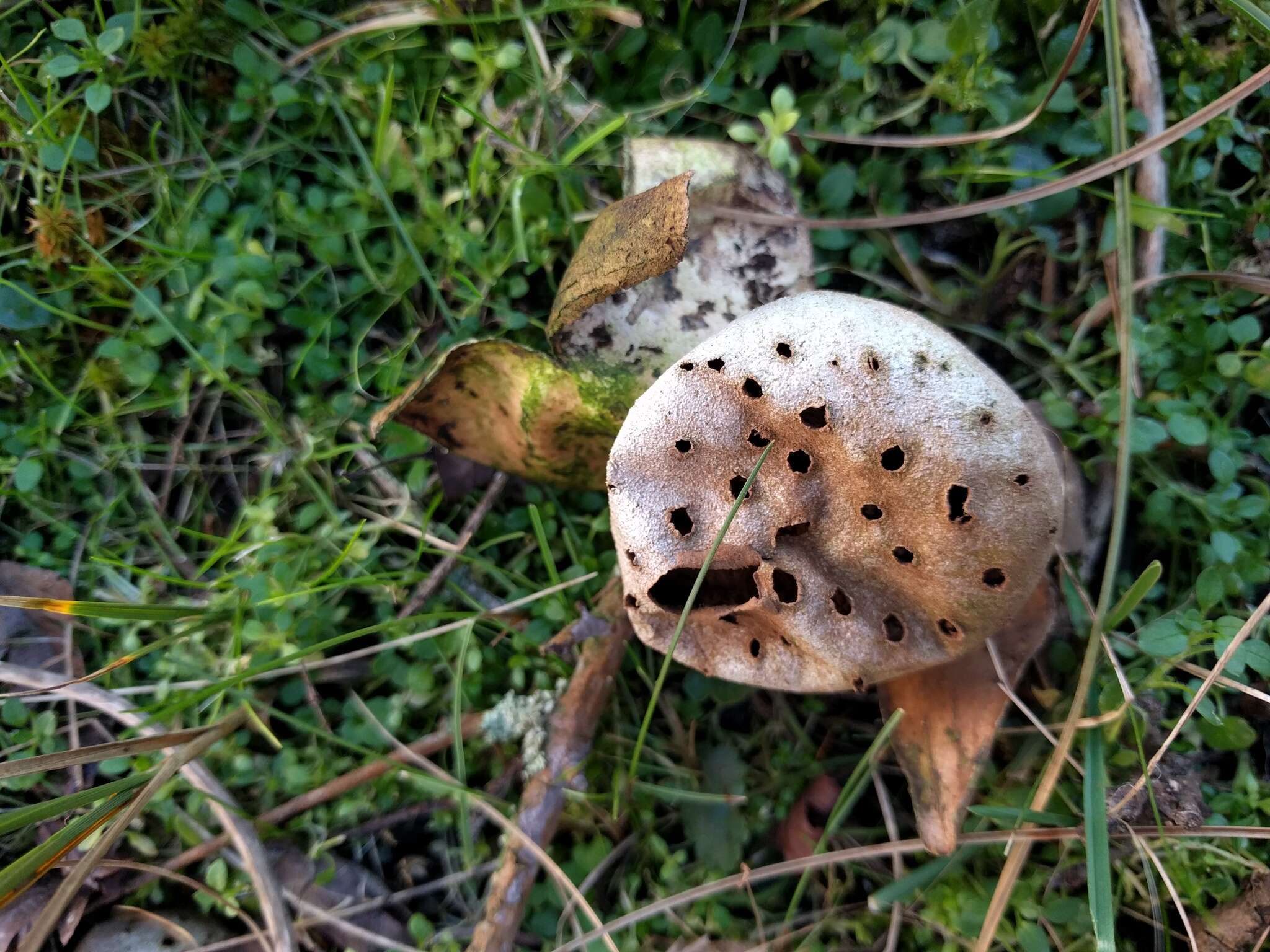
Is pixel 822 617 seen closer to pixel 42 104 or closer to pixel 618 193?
pixel 618 193

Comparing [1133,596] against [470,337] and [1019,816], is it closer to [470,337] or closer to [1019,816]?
[1019,816]

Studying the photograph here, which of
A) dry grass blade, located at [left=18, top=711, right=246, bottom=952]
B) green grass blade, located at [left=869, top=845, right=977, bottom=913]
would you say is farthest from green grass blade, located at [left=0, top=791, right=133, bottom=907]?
green grass blade, located at [left=869, top=845, right=977, bottom=913]

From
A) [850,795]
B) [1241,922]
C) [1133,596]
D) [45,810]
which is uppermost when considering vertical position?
[45,810]

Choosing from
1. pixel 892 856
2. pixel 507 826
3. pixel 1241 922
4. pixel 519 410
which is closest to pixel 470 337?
pixel 519 410

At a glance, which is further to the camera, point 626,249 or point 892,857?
point 892,857

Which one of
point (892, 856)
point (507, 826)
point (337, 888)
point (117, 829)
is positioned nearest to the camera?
point (117, 829)

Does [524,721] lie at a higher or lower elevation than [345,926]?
higher
